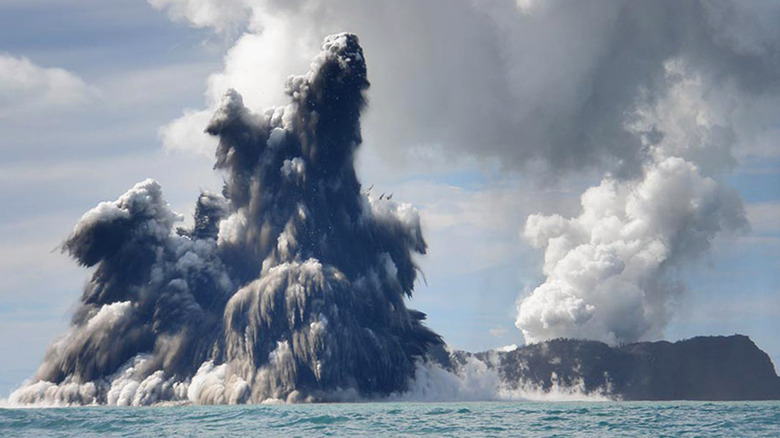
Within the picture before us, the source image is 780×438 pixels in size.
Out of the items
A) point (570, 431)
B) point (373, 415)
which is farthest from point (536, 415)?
point (570, 431)

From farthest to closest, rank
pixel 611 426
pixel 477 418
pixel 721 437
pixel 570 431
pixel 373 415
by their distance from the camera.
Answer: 1. pixel 373 415
2. pixel 477 418
3. pixel 611 426
4. pixel 570 431
5. pixel 721 437

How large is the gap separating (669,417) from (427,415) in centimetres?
3323

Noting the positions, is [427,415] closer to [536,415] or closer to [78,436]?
[536,415]

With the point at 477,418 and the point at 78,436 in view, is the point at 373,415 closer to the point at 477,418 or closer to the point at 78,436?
the point at 477,418

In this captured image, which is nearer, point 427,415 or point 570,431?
point 570,431

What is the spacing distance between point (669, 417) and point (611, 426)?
72.3 feet

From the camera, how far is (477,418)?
469 feet

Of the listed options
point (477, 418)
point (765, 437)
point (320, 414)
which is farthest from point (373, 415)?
point (765, 437)

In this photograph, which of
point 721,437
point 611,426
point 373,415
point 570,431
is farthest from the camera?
point 373,415

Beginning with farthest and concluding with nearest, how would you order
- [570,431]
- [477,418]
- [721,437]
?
[477,418], [570,431], [721,437]

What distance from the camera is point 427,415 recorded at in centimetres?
15038

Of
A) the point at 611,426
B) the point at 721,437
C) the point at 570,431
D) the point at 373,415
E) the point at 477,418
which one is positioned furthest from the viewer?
the point at 373,415

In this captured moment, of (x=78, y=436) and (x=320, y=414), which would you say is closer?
(x=78, y=436)

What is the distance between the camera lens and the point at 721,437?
360 feet
